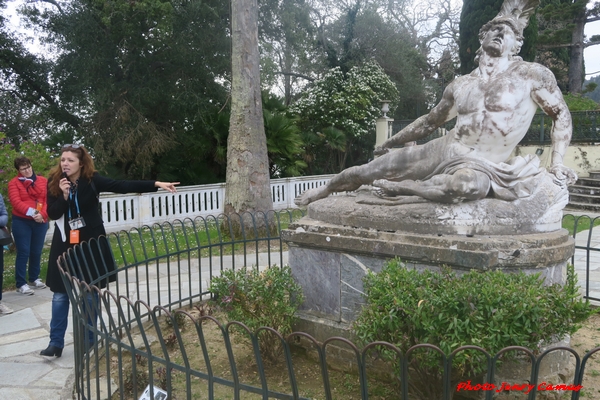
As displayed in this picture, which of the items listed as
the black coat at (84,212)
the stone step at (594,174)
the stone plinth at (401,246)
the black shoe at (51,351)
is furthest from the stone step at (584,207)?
the black shoe at (51,351)

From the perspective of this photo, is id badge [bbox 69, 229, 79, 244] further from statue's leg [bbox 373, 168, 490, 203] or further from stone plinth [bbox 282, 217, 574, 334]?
statue's leg [bbox 373, 168, 490, 203]

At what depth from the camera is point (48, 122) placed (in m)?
14.4

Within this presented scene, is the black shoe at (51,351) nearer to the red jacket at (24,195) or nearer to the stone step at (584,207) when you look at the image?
the red jacket at (24,195)

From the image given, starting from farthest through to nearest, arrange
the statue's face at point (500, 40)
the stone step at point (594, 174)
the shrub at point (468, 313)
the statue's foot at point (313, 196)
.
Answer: the stone step at point (594, 174), the statue's foot at point (313, 196), the statue's face at point (500, 40), the shrub at point (468, 313)

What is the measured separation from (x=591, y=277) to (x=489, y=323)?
15.9ft

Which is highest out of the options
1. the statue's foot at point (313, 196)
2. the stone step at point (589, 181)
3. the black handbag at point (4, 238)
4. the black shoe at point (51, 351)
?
the stone step at point (589, 181)

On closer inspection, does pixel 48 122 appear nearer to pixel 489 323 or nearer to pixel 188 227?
pixel 188 227

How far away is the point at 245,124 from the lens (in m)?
9.35

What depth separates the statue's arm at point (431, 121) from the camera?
4.11m

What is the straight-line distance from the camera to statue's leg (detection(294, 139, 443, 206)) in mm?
4020

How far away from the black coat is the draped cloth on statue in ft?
7.90

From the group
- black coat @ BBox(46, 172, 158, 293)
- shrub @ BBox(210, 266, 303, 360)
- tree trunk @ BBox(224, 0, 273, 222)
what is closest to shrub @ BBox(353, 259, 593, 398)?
shrub @ BBox(210, 266, 303, 360)

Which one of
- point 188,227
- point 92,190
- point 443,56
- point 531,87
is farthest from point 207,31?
point 443,56

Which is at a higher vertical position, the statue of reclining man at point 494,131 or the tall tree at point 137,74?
the tall tree at point 137,74
